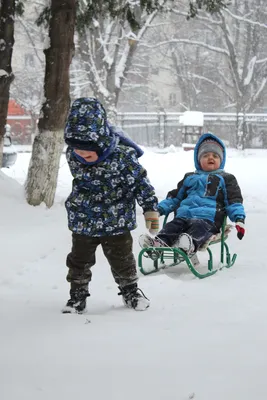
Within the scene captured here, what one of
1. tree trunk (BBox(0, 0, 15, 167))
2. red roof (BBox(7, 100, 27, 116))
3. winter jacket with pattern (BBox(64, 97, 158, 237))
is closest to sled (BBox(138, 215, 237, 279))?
winter jacket with pattern (BBox(64, 97, 158, 237))

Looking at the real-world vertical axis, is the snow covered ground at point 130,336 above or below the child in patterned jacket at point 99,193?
below

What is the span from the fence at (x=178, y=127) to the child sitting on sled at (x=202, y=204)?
75.3 ft

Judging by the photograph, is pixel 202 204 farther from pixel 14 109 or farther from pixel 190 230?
pixel 14 109

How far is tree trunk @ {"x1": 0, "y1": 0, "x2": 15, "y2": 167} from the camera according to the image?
8.48 meters

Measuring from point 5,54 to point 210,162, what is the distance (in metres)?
3.98

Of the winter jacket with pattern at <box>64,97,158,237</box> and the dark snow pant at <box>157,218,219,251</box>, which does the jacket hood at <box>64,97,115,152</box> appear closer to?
the winter jacket with pattern at <box>64,97,158,237</box>

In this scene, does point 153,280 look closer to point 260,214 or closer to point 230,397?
point 230,397

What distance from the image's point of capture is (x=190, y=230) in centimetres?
571

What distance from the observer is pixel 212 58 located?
4031 cm

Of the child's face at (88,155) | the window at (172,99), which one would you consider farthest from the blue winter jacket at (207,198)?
the window at (172,99)

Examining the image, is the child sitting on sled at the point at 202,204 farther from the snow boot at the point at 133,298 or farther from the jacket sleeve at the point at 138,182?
the jacket sleeve at the point at 138,182

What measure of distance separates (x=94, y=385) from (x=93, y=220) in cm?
151

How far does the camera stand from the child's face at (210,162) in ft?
20.5

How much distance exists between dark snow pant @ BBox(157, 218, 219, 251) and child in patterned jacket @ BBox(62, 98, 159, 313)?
61.1 inches
